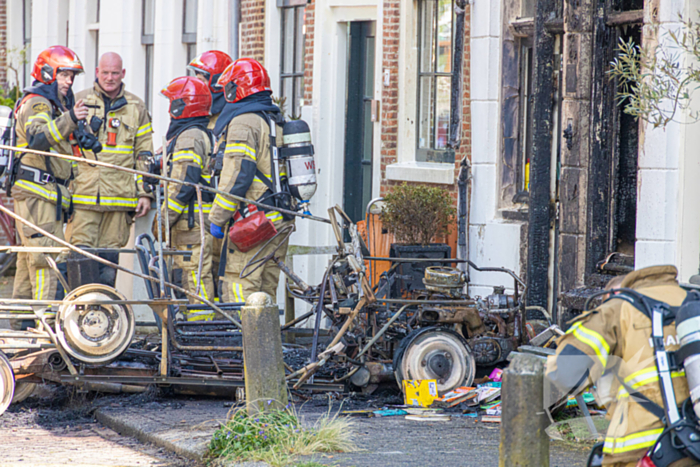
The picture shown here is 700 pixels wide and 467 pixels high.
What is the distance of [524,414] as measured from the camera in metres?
3.92

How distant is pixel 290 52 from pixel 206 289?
4.48 meters

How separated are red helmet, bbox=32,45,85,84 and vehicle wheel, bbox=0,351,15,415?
367 cm

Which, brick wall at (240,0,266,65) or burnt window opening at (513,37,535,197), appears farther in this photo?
brick wall at (240,0,266,65)

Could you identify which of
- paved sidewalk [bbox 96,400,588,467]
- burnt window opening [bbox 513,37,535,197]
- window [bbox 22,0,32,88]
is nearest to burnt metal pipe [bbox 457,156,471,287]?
burnt window opening [bbox 513,37,535,197]

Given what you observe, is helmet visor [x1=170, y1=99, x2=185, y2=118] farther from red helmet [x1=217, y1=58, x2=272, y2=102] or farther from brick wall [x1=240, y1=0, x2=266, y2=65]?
brick wall [x1=240, y1=0, x2=266, y2=65]

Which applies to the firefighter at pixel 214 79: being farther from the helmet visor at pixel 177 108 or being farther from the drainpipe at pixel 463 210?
the drainpipe at pixel 463 210

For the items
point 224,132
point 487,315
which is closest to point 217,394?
point 487,315

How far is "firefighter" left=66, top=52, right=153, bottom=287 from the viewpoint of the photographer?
372 inches

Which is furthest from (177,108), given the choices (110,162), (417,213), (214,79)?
(417,213)

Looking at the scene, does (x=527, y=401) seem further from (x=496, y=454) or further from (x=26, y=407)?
(x=26, y=407)

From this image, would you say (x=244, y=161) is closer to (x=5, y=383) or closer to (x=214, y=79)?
→ (x=214, y=79)

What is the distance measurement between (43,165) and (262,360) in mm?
4356

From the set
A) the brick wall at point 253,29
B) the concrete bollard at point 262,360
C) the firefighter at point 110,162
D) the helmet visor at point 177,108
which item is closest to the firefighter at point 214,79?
the helmet visor at point 177,108

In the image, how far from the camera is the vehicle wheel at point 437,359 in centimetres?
661
